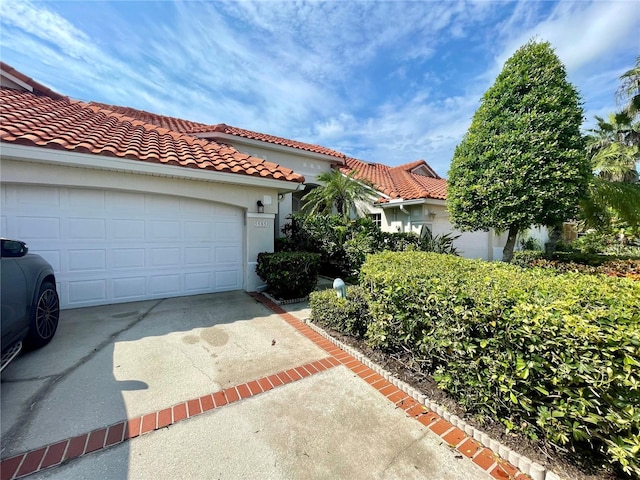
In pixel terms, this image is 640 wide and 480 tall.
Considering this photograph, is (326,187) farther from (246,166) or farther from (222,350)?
(222,350)

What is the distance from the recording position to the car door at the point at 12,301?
10.3 feet

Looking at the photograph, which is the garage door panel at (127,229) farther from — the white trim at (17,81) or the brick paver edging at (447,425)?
the white trim at (17,81)

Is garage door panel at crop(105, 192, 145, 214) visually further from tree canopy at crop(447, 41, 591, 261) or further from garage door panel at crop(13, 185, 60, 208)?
tree canopy at crop(447, 41, 591, 261)

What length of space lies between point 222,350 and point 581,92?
939 cm

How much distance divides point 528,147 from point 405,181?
7.52 meters

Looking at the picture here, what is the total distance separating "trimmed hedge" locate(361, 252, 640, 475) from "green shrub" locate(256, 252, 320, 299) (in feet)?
11.7

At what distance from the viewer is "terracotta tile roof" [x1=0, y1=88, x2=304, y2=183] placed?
5.50 metres

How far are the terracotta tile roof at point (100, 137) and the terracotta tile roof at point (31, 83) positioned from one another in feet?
1.00

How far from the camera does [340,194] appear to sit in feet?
34.9

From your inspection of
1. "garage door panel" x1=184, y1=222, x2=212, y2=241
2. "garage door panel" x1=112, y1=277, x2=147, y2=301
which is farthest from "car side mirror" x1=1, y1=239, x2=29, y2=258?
"garage door panel" x1=184, y1=222, x2=212, y2=241

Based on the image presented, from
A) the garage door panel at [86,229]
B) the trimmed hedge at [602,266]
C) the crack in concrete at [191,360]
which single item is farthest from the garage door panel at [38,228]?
the trimmed hedge at [602,266]

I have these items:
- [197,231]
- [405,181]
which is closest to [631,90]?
[405,181]

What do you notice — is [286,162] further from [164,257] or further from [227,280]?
[164,257]

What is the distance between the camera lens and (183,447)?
8.11ft
